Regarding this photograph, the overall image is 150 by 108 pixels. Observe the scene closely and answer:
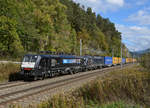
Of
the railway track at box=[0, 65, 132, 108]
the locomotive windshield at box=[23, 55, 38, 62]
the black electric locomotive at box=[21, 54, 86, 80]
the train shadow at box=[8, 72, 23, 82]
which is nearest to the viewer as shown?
the railway track at box=[0, 65, 132, 108]

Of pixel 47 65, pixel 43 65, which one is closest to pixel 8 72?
pixel 43 65

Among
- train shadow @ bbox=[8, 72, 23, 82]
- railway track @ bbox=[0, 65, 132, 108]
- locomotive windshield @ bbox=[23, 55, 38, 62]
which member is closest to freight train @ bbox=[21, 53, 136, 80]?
locomotive windshield @ bbox=[23, 55, 38, 62]

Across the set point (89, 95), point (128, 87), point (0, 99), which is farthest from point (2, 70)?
point (128, 87)

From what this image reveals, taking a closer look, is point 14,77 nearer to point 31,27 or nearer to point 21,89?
point 21,89

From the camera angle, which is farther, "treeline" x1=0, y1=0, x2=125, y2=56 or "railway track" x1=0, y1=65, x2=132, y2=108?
"treeline" x1=0, y1=0, x2=125, y2=56

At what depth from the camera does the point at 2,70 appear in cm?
1761

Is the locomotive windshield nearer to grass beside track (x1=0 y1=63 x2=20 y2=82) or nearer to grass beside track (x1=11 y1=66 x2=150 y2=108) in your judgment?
grass beside track (x1=0 y1=63 x2=20 y2=82)

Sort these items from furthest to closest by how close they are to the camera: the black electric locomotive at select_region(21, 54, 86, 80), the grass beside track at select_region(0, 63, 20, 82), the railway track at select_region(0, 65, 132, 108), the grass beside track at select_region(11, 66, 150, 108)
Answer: the grass beside track at select_region(0, 63, 20, 82), the black electric locomotive at select_region(21, 54, 86, 80), the railway track at select_region(0, 65, 132, 108), the grass beside track at select_region(11, 66, 150, 108)

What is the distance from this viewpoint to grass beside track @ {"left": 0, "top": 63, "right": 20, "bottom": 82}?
17.4m

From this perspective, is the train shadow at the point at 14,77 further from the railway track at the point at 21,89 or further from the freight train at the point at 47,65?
the railway track at the point at 21,89

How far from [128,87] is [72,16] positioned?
223 feet

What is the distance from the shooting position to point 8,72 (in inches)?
706

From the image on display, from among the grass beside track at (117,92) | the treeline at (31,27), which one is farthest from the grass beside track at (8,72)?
the grass beside track at (117,92)

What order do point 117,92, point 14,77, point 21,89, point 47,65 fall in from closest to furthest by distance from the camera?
1. point 117,92
2. point 21,89
3. point 14,77
4. point 47,65
